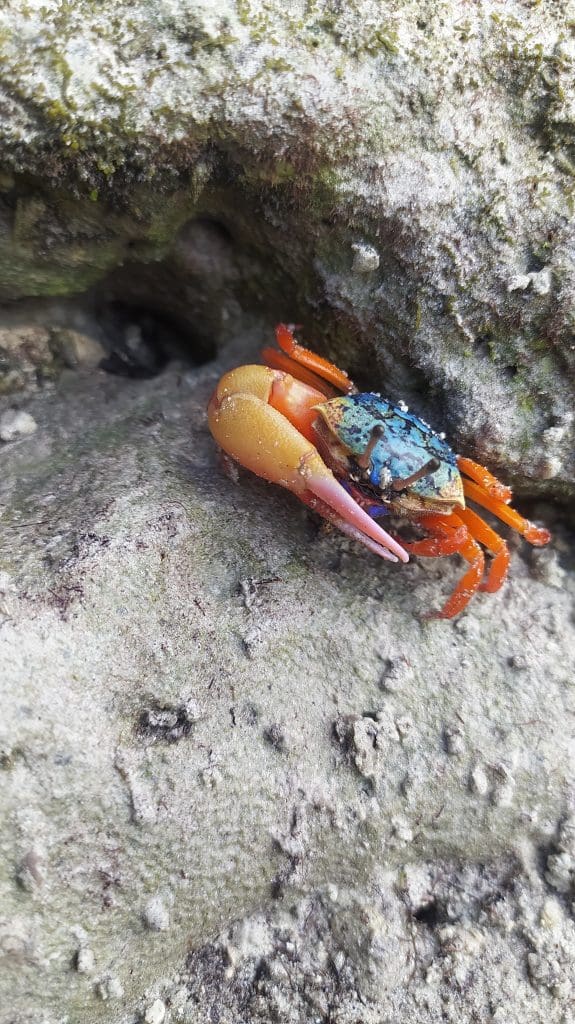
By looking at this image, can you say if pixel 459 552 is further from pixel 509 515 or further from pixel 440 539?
pixel 509 515

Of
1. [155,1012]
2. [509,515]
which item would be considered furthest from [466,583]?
[155,1012]

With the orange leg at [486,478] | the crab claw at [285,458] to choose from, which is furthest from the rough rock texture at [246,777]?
the orange leg at [486,478]

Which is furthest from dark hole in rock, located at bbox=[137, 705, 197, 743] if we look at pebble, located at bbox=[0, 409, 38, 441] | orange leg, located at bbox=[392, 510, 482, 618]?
pebble, located at bbox=[0, 409, 38, 441]

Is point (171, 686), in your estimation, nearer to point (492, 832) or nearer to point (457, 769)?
point (457, 769)

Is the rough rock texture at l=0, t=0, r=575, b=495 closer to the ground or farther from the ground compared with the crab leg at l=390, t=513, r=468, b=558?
farther from the ground

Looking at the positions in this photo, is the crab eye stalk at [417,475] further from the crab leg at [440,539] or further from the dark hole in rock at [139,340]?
the dark hole in rock at [139,340]

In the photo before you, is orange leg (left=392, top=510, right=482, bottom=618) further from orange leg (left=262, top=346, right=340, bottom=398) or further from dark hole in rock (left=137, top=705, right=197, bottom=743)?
dark hole in rock (left=137, top=705, right=197, bottom=743)

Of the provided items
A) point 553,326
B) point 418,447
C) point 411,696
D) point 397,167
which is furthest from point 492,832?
point 397,167
